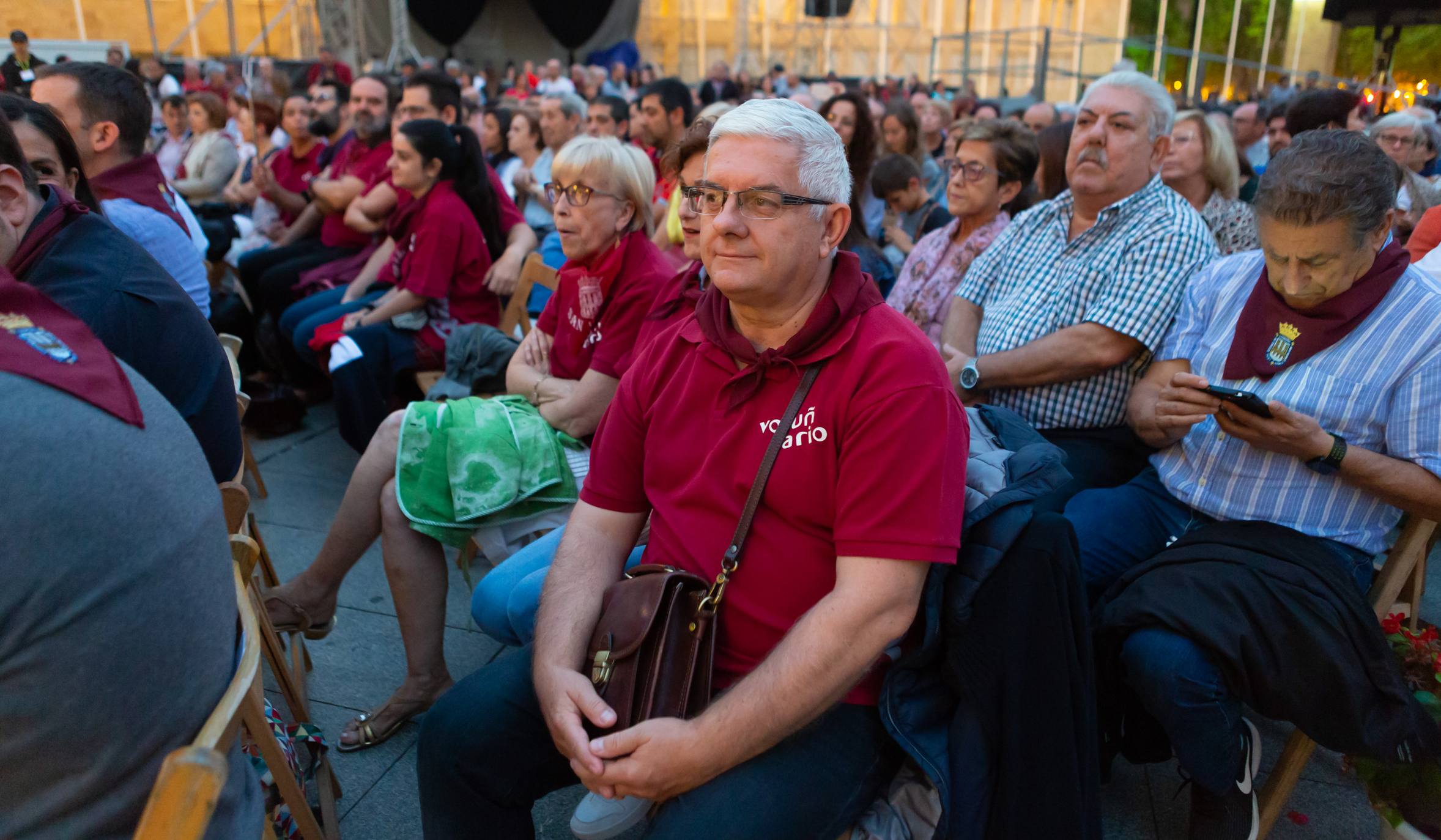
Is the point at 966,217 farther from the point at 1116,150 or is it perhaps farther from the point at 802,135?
the point at 802,135

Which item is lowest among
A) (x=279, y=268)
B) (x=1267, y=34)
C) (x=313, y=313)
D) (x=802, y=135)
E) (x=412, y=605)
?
(x=412, y=605)

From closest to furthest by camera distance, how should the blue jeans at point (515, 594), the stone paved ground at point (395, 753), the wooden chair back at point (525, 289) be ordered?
the blue jeans at point (515, 594) → the stone paved ground at point (395, 753) → the wooden chair back at point (525, 289)

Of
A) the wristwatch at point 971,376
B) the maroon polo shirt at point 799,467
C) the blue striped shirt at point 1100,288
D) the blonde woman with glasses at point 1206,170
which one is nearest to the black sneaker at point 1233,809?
the maroon polo shirt at point 799,467

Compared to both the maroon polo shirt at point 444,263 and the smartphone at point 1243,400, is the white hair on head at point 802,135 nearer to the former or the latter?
the smartphone at point 1243,400

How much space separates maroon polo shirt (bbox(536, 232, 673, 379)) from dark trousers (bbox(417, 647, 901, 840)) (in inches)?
42.7

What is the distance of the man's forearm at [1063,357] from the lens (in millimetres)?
2613

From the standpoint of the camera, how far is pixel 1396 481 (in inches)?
78.0

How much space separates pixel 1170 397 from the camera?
2.24m

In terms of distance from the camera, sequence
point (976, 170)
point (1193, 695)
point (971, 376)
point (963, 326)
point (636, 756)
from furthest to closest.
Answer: point (976, 170), point (963, 326), point (971, 376), point (1193, 695), point (636, 756)

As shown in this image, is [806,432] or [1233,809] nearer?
[806,432]

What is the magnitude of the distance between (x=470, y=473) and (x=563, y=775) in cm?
98

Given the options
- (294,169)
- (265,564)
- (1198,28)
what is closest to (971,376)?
(265,564)

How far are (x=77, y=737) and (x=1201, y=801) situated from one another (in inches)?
79.6

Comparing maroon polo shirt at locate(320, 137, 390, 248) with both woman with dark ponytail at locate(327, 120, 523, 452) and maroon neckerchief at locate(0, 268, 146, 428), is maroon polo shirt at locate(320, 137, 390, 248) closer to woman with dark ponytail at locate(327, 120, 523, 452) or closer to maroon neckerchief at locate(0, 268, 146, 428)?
woman with dark ponytail at locate(327, 120, 523, 452)
